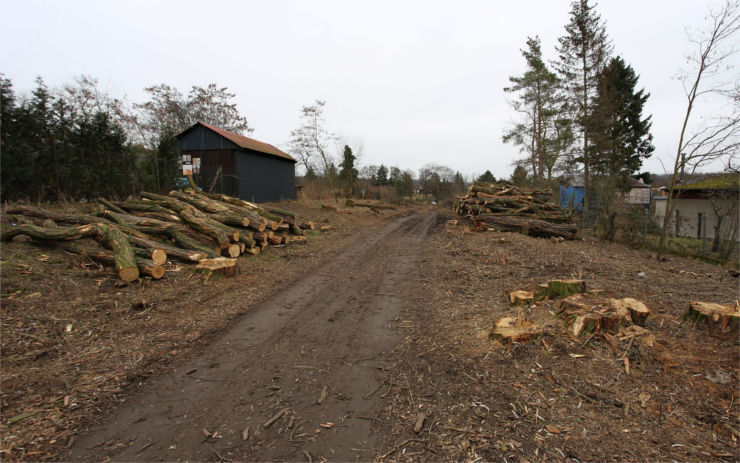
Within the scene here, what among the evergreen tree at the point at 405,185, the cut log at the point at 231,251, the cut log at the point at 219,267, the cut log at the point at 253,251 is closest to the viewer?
the cut log at the point at 219,267

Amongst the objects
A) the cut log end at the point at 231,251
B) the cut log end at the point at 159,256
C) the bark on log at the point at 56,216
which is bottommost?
the cut log end at the point at 231,251

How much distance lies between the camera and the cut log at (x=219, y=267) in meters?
6.39

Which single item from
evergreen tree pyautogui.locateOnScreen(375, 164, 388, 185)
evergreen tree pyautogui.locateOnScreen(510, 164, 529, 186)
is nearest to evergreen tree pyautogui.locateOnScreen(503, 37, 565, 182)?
evergreen tree pyautogui.locateOnScreen(510, 164, 529, 186)

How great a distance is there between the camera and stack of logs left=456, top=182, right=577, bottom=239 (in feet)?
40.8

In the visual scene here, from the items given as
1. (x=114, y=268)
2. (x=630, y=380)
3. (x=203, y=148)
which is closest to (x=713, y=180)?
(x=630, y=380)

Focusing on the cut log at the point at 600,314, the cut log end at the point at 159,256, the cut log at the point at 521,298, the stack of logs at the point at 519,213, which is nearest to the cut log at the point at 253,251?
the cut log end at the point at 159,256

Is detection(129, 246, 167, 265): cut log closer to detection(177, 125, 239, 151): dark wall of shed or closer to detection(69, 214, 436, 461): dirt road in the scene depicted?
detection(69, 214, 436, 461): dirt road

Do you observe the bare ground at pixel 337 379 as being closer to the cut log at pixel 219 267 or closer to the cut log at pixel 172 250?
→ the cut log at pixel 219 267

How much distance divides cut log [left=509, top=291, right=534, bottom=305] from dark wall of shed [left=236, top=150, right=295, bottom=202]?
1780 cm

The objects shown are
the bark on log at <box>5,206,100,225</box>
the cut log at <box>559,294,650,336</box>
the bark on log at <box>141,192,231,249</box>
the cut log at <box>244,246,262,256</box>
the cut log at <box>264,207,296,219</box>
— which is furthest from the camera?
the cut log at <box>264,207,296,219</box>

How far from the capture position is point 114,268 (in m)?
5.90

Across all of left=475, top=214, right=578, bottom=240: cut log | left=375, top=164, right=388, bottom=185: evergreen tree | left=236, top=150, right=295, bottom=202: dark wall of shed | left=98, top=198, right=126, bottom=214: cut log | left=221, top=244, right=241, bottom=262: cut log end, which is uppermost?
left=375, top=164, right=388, bottom=185: evergreen tree

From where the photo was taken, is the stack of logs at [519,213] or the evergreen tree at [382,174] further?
the evergreen tree at [382,174]

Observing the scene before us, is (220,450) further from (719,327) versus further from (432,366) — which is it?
(719,327)
